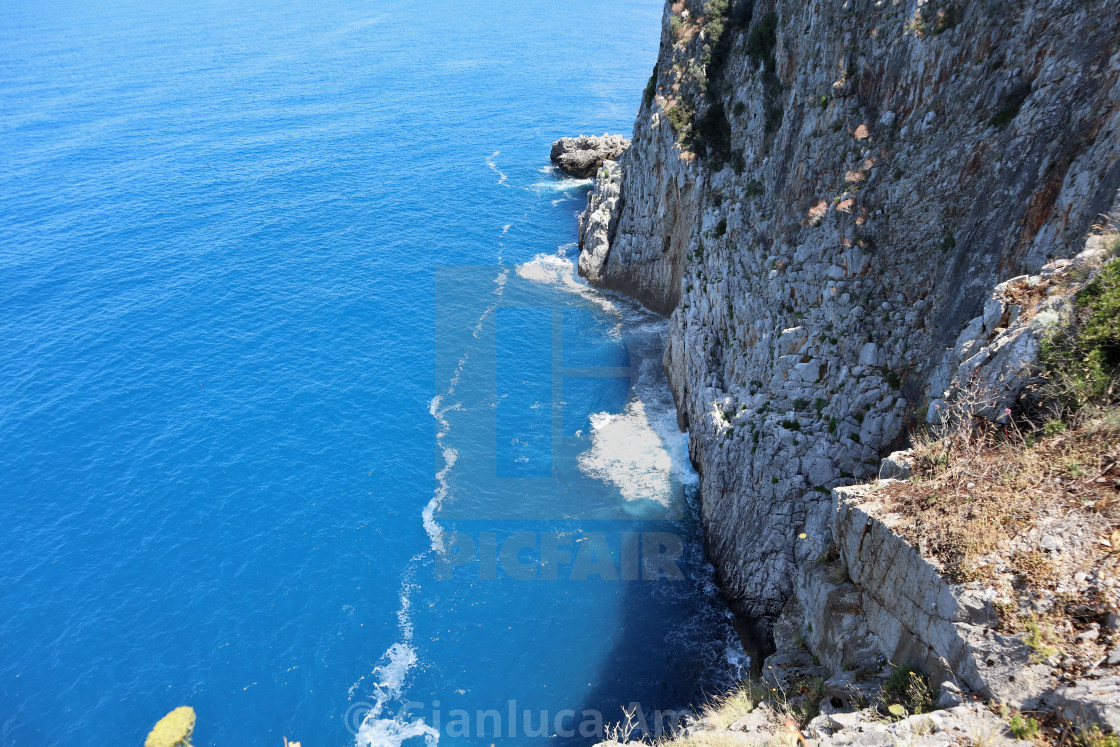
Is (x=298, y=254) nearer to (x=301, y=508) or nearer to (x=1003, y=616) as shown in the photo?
(x=301, y=508)

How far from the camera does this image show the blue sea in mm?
29391

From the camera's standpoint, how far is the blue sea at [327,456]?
29.4 metres

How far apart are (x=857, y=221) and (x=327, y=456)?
33.0 meters

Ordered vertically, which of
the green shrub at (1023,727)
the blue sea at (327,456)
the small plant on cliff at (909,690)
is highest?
the green shrub at (1023,727)

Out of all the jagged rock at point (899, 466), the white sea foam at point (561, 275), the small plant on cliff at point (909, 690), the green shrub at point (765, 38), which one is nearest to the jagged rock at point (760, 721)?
the small plant on cliff at point (909, 690)

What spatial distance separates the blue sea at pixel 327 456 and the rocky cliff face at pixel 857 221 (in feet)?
22.4

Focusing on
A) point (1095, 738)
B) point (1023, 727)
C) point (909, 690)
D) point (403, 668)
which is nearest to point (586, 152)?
point (403, 668)

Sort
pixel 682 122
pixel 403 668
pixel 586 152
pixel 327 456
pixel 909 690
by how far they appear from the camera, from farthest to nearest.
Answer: pixel 586 152 → pixel 682 122 → pixel 327 456 → pixel 403 668 → pixel 909 690

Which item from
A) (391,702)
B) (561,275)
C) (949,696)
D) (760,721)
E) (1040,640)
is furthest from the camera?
(561,275)

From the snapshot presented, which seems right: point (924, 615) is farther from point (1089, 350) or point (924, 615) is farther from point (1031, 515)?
point (1089, 350)

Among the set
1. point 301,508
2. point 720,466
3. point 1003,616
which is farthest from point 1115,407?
point 301,508

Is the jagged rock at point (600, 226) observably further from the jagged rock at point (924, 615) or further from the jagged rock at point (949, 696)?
the jagged rock at point (949, 696)

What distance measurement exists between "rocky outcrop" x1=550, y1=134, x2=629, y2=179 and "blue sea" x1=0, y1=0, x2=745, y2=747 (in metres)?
3.04

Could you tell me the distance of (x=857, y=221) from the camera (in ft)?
94.8
